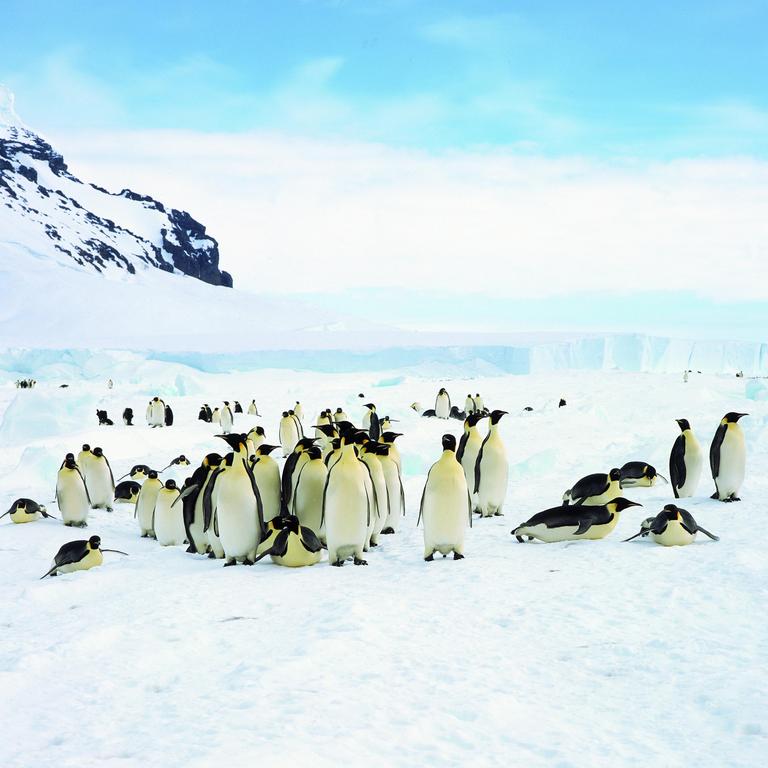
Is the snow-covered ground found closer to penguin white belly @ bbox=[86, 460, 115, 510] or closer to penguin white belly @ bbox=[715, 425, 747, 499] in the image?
penguin white belly @ bbox=[715, 425, 747, 499]

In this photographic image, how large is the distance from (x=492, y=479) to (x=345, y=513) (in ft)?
7.34

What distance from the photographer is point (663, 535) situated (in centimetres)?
505

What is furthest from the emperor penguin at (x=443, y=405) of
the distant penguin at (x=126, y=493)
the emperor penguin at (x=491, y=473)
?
the emperor penguin at (x=491, y=473)

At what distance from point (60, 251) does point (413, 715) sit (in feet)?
209

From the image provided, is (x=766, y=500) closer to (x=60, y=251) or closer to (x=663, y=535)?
(x=663, y=535)

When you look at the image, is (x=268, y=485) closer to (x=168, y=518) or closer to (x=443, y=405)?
(x=168, y=518)

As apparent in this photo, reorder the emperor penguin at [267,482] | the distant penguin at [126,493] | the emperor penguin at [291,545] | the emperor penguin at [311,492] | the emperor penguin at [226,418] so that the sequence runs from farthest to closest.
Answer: the emperor penguin at [226,418] < the distant penguin at [126,493] < the emperor penguin at [267,482] < the emperor penguin at [311,492] < the emperor penguin at [291,545]

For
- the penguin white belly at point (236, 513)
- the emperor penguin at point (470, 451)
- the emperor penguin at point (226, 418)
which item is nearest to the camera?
the penguin white belly at point (236, 513)

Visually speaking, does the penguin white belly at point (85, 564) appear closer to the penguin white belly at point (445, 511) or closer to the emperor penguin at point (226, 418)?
the penguin white belly at point (445, 511)

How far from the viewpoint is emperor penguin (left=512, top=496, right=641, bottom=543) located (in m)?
5.36

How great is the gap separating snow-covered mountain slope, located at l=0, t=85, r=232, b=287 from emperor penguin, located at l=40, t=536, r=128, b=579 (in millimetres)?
52234

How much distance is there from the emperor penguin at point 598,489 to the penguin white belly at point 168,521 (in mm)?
3155

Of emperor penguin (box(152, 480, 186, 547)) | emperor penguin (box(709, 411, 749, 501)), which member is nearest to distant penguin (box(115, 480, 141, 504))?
emperor penguin (box(152, 480, 186, 547))

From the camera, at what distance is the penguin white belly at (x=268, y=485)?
5.79 metres
